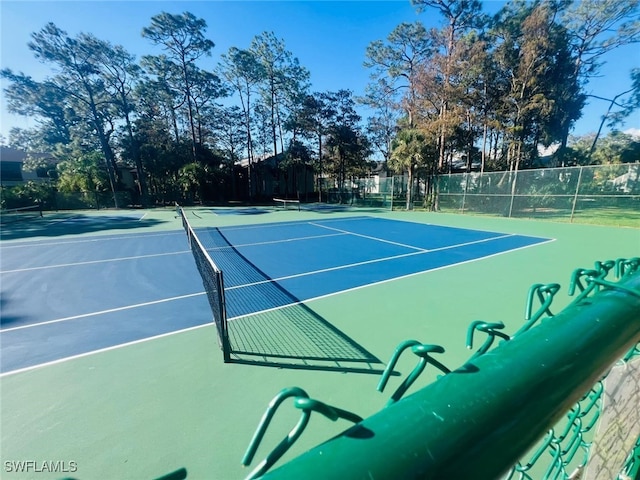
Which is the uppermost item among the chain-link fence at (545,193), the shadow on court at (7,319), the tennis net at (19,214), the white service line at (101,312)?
the chain-link fence at (545,193)

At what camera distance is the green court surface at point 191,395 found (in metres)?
2.31

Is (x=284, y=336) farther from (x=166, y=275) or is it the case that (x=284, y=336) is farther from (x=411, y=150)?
(x=411, y=150)

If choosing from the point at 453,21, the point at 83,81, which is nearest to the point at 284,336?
the point at 453,21

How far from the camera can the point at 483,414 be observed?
496 millimetres

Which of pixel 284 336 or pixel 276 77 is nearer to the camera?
pixel 284 336

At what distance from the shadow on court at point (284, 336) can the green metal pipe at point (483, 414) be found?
107 inches

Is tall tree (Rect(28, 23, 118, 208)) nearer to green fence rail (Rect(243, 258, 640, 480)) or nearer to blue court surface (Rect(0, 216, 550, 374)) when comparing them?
blue court surface (Rect(0, 216, 550, 374))

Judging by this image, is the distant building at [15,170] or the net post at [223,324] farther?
the distant building at [15,170]

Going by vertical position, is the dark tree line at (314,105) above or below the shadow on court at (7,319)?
above

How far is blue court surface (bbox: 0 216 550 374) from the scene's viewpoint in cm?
426

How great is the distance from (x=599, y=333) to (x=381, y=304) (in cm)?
428

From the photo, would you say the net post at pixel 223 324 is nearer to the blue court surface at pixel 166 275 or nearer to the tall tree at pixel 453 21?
the blue court surface at pixel 166 275

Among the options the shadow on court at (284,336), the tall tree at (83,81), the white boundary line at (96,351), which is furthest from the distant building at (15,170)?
the shadow on court at (284,336)

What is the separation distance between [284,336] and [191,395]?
1418 mm
